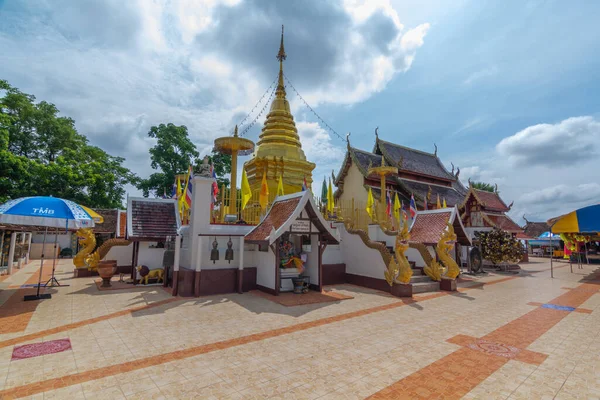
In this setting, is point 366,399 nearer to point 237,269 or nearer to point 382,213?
point 237,269

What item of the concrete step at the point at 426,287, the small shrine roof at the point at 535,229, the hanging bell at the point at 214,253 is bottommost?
the concrete step at the point at 426,287

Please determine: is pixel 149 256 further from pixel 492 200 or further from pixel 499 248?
pixel 492 200

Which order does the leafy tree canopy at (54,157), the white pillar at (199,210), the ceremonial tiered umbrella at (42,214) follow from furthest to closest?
the leafy tree canopy at (54,157)
the white pillar at (199,210)
the ceremonial tiered umbrella at (42,214)

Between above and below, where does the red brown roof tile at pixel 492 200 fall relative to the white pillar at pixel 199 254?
above

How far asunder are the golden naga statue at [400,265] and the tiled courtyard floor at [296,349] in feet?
3.64

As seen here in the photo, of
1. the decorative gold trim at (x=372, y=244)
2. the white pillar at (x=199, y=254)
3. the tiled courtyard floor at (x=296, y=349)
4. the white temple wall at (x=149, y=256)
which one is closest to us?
the tiled courtyard floor at (x=296, y=349)

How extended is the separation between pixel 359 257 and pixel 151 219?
8452 millimetres

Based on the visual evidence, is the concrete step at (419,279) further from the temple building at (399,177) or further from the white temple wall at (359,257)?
the temple building at (399,177)

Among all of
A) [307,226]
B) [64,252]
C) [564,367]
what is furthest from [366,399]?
[64,252]

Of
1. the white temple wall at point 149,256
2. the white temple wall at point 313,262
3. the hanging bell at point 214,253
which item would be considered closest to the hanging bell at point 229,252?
the hanging bell at point 214,253

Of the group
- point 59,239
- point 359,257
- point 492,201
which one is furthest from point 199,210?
point 492,201

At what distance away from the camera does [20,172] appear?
59.4 ft

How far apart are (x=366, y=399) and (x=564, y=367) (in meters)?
3.56

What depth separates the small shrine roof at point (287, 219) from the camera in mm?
9828
